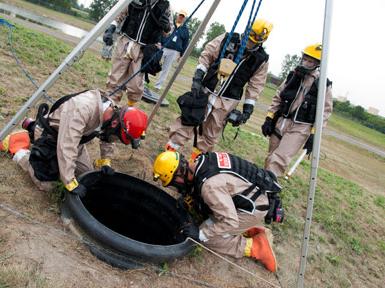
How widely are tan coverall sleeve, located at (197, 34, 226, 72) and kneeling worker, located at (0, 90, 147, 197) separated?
1.68 metres

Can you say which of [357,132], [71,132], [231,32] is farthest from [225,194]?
[357,132]

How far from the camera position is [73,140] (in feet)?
11.3

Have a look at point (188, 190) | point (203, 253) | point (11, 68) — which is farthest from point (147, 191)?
point (11, 68)

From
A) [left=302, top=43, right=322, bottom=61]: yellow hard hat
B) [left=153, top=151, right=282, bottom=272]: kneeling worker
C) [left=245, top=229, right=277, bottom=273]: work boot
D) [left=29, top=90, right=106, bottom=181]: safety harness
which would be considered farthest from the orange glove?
[left=302, top=43, right=322, bottom=61]: yellow hard hat

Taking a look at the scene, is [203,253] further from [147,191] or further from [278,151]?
[278,151]

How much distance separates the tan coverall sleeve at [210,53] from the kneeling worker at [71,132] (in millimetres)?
1677

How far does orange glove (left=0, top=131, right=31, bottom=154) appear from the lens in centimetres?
406

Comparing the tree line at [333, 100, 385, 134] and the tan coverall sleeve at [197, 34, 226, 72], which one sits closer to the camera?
the tan coverall sleeve at [197, 34, 226, 72]

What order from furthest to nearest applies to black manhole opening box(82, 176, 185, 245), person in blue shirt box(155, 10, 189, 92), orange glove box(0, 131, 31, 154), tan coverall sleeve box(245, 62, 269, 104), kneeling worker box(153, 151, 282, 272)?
person in blue shirt box(155, 10, 189, 92) → tan coverall sleeve box(245, 62, 269, 104) → black manhole opening box(82, 176, 185, 245) → orange glove box(0, 131, 31, 154) → kneeling worker box(153, 151, 282, 272)

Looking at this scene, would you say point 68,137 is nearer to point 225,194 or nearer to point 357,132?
point 225,194

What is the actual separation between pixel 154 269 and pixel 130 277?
0.80 feet

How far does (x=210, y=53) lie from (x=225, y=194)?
6.83 ft

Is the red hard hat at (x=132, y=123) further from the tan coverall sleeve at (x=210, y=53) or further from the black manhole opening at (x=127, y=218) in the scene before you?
the tan coverall sleeve at (x=210, y=53)

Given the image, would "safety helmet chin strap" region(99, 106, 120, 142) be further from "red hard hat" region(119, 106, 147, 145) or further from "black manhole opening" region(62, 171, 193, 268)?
"black manhole opening" region(62, 171, 193, 268)
